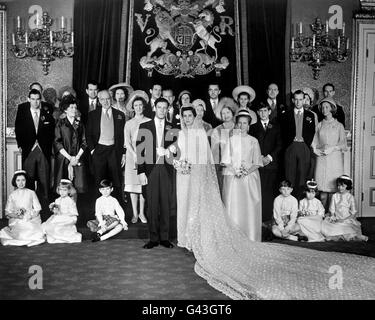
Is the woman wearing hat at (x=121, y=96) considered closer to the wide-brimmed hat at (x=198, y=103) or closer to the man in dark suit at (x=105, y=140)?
the man in dark suit at (x=105, y=140)

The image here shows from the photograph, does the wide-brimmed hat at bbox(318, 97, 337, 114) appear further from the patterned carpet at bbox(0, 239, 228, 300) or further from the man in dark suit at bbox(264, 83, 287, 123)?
the patterned carpet at bbox(0, 239, 228, 300)

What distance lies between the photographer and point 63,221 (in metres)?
5.15

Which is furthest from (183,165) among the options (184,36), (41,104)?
(184,36)

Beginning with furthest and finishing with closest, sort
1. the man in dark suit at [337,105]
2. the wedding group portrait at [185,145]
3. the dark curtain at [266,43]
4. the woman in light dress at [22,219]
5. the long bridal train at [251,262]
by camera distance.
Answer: the dark curtain at [266,43] → the man in dark suit at [337,105] → the woman in light dress at [22,219] → the wedding group portrait at [185,145] → the long bridal train at [251,262]

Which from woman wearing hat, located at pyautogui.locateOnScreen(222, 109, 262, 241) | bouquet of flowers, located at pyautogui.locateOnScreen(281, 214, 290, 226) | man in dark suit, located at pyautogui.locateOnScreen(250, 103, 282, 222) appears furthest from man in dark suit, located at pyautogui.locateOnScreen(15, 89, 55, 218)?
bouquet of flowers, located at pyautogui.locateOnScreen(281, 214, 290, 226)

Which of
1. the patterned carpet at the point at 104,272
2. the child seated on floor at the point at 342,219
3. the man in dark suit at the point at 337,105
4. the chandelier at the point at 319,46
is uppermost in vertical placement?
the chandelier at the point at 319,46

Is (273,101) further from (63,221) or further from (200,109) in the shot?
(63,221)

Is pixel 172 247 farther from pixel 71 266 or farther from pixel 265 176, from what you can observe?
pixel 265 176

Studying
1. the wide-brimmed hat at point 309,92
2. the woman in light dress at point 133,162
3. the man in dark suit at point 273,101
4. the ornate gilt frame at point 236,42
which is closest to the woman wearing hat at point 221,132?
the man in dark suit at point 273,101

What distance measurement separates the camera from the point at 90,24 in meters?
6.11

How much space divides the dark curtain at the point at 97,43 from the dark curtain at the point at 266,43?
1.48 metres

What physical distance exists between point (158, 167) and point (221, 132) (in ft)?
2.91

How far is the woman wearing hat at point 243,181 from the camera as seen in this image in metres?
4.99

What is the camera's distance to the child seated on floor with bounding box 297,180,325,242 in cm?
523
